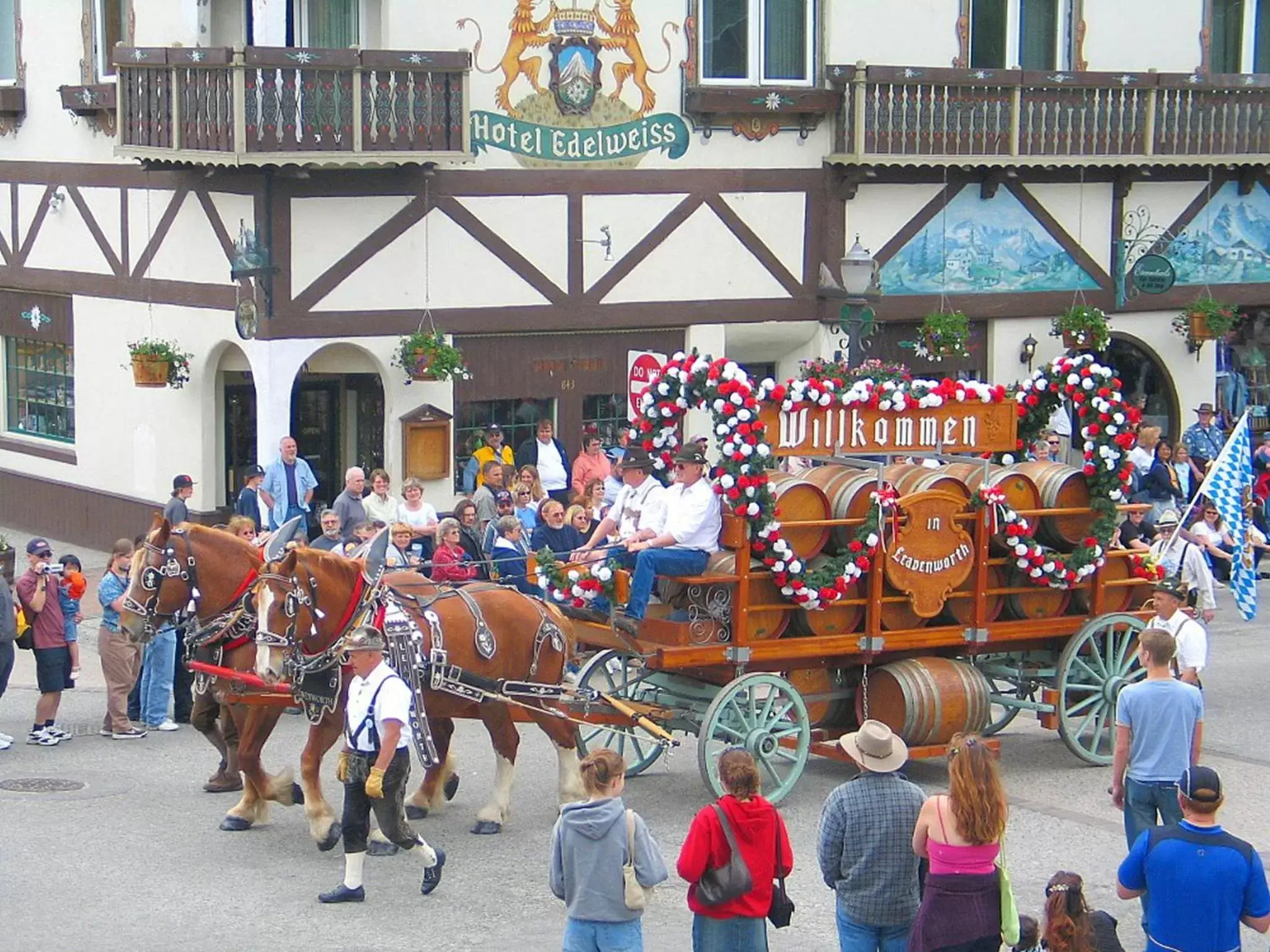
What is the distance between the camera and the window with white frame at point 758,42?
21.5 metres

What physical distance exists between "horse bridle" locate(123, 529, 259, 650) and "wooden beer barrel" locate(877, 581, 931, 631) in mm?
4001

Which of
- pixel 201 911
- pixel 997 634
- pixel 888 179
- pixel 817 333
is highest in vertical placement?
pixel 888 179

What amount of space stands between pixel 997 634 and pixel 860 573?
133 cm

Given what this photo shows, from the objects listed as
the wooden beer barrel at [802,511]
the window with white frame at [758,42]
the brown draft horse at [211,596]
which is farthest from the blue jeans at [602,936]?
the window with white frame at [758,42]

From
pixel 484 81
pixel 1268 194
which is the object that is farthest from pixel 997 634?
pixel 1268 194

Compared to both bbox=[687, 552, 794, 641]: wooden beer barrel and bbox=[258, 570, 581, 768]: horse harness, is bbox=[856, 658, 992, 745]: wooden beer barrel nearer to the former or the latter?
bbox=[687, 552, 794, 641]: wooden beer barrel

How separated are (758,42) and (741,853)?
49.2 ft

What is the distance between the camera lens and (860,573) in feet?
41.5

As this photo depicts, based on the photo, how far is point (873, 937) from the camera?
8.18 meters

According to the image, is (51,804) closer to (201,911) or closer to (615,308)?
(201,911)

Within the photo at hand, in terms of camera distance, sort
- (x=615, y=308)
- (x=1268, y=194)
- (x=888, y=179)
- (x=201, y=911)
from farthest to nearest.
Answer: (x=1268, y=194), (x=888, y=179), (x=615, y=308), (x=201, y=911)

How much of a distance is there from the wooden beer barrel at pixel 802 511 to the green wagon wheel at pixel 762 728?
0.83 m

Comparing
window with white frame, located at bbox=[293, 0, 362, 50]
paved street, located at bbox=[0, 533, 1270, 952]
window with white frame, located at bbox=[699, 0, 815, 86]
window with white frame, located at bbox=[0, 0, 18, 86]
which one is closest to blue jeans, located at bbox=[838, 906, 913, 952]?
paved street, located at bbox=[0, 533, 1270, 952]

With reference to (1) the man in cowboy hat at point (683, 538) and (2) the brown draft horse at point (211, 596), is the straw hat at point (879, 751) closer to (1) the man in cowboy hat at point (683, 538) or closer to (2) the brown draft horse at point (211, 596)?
(1) the man in cowboy hat at point (683, 538)
